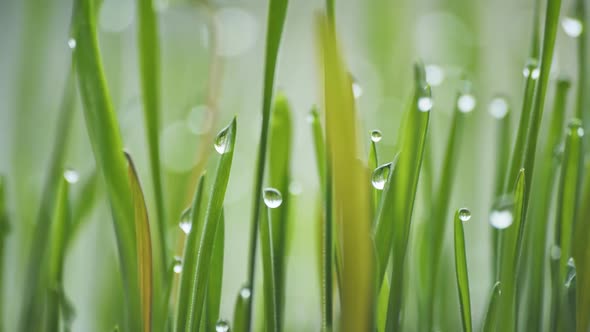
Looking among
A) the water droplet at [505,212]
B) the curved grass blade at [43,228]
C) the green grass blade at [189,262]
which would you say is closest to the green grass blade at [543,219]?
the water droplet at [505,212]

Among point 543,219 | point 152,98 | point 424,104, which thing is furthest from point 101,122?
point 543,219

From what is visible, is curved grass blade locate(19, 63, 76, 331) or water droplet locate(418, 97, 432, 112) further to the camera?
curved grass blade locate(19, 63, 76, 331)

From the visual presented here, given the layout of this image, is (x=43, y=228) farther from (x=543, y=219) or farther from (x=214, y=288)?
(x=543, y=219)

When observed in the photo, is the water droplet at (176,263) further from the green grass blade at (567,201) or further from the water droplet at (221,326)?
the green grass blade at (567,201)

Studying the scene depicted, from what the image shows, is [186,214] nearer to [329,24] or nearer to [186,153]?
[329,24]

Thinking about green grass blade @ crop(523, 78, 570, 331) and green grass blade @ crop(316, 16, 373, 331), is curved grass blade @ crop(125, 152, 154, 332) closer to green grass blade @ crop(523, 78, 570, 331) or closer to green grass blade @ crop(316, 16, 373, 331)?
green grass blade @ crop(316, 16, 373, 331)

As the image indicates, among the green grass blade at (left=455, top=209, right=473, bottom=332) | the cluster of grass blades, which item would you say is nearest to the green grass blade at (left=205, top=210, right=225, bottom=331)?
the cluster of grass blades
